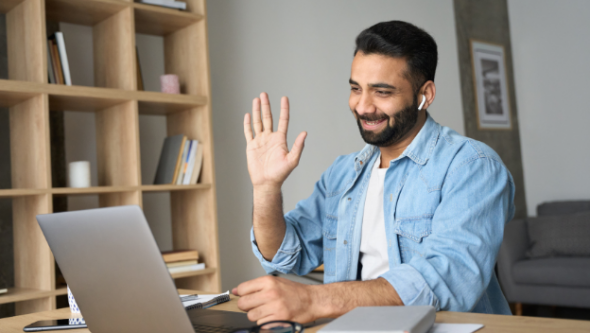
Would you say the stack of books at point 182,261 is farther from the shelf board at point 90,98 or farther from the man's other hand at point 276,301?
the man's other hand at point 276,301

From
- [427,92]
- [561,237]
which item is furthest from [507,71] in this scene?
[427,92]

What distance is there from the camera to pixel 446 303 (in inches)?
39.8

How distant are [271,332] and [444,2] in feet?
13.3

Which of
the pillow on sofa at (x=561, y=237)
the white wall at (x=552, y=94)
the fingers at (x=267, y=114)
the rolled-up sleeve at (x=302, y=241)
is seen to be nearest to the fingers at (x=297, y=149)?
the fingers at (x=267, y=114)

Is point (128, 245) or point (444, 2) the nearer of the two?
point (128, 245)

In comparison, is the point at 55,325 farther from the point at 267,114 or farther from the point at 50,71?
the point at 50,71

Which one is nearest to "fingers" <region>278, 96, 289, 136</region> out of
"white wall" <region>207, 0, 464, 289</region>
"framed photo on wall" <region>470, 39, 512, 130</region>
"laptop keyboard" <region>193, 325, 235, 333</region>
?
"laptop keyboard" <region>193, 325, 235, 333</region>

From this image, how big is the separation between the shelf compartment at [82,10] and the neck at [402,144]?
1.41 m

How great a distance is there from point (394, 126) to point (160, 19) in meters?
1.51

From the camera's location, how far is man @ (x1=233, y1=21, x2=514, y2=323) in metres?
0.98

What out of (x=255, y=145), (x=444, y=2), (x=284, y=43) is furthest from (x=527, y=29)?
(x=255, y=145)

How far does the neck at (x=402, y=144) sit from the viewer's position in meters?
1.47

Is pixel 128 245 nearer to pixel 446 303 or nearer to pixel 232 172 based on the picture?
pixel 446 303

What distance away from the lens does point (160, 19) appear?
2.48 meters
